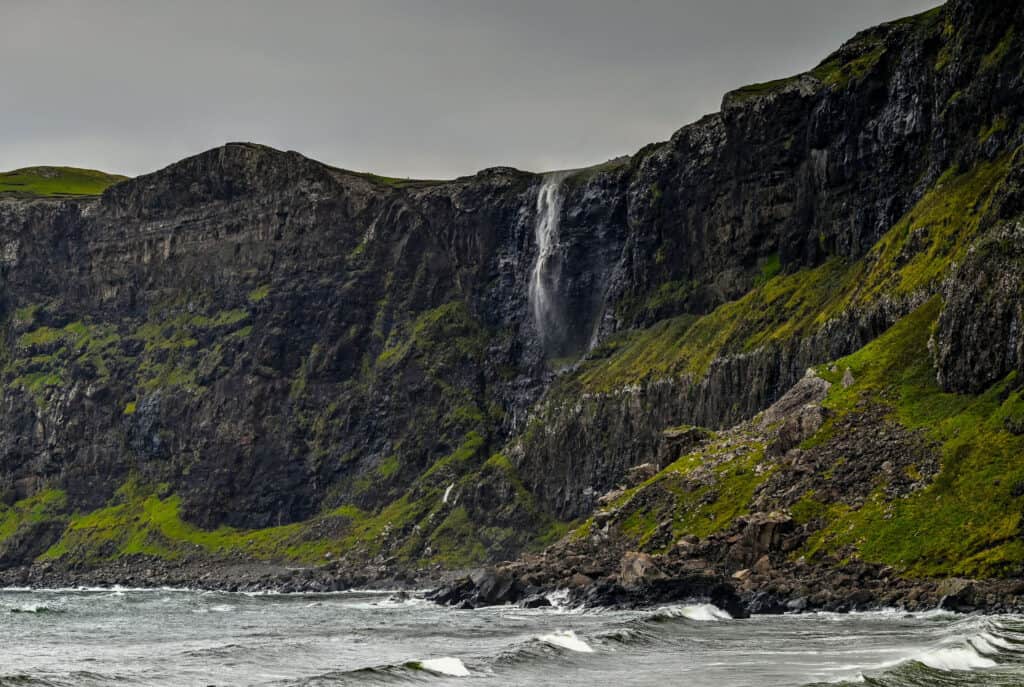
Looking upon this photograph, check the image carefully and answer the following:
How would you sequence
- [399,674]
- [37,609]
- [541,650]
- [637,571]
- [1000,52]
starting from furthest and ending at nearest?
[1000,52]
[37,609]
[637,571]
[541,650]
[399,674]

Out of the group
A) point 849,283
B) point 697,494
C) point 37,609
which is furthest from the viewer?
point 849,283

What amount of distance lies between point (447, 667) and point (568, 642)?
38.4 feet

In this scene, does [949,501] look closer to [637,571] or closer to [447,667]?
[637,571]

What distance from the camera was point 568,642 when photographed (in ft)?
248

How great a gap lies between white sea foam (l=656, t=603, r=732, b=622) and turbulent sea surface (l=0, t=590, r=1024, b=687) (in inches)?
7.0

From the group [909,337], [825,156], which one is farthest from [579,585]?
[825,156]

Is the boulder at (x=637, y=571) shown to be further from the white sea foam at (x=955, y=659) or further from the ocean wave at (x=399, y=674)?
the white sea foam at (x=955, y=659)

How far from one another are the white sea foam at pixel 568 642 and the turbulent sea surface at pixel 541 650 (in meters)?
0.14

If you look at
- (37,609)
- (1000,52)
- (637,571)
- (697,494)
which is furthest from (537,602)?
(1000,52)

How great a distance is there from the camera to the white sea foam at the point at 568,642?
73.7 meters

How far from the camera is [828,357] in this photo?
503 ft

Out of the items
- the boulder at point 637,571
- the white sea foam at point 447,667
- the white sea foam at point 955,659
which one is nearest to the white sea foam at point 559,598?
the boulder at point 637,571

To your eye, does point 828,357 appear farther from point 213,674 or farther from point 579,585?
point 213,674

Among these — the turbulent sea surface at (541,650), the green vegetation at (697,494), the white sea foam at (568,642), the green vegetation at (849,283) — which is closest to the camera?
the turbulent sea surface at (541,650)
